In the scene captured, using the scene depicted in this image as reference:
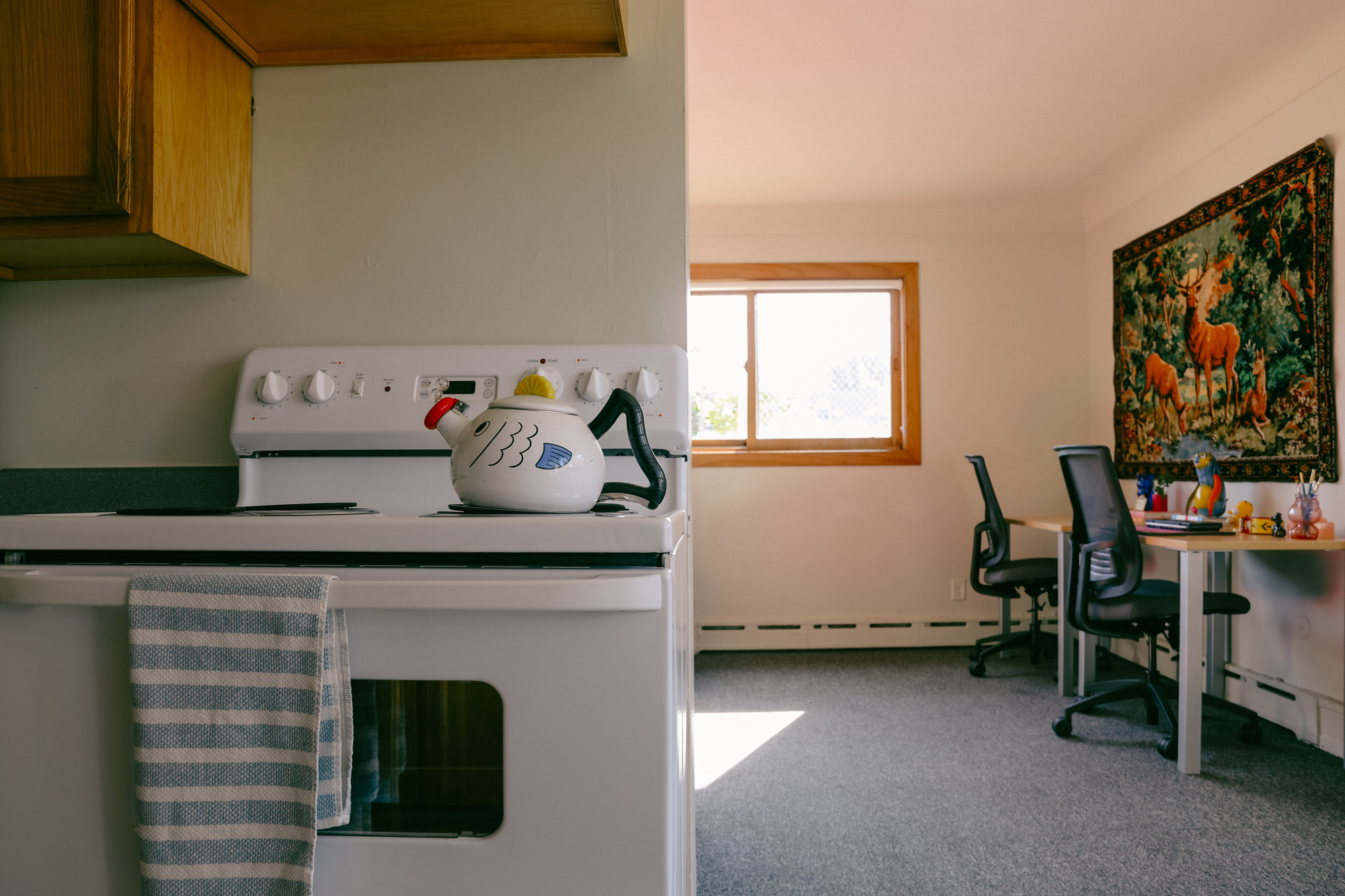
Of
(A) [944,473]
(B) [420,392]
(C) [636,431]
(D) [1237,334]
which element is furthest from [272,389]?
(A) [944,473]

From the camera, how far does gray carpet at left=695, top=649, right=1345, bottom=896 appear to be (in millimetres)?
1687

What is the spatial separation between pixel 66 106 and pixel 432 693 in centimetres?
106

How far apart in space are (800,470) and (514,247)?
298cm

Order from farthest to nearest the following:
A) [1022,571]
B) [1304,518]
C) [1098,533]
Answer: [1022,571] → [1098,533] → [1304,518]

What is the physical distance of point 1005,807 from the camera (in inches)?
80.3

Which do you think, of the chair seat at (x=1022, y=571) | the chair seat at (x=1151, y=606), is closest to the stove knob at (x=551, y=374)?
the chair seat at (x=1151, y=606)

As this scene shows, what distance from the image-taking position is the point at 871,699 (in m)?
3.08

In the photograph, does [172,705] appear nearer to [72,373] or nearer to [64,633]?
[64,633]

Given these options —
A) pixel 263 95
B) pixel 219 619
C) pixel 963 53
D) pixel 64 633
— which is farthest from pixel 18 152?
pixel 963 53

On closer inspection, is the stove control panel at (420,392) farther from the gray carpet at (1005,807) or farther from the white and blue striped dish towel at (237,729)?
the gray carpet at (1005,807)

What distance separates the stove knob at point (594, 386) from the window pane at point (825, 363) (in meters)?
3.00

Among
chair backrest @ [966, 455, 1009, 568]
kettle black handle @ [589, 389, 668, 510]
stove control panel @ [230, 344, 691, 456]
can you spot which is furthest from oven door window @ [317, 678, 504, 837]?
chair backrest @ [966, 455, 1009, 568]

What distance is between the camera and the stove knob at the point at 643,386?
3.89ft

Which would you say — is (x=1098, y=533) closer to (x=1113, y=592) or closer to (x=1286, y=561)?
(x=1113, y=592)
